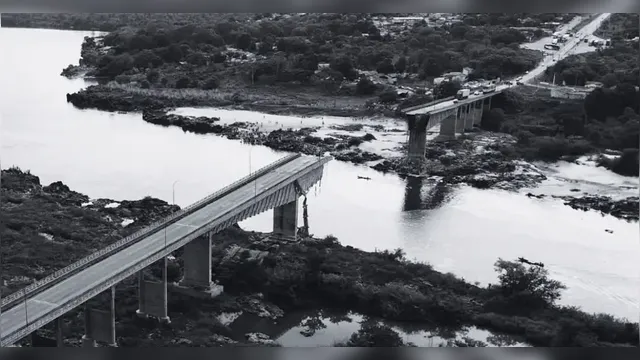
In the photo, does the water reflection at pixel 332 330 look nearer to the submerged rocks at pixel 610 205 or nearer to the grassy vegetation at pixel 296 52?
the submerged rocks at pixel 610 205

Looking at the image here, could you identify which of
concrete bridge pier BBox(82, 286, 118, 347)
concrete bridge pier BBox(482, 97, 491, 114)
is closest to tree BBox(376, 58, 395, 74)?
concrete bridge pier BBox(482, 97, 491, 114)

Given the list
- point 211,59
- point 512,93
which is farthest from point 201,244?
point 211,59

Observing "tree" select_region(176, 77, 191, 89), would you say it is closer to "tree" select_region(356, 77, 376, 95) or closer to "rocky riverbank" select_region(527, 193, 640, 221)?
"tree" select_region(356, 77, 376, 95)

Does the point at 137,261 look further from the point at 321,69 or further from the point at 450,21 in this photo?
the point at 450,21

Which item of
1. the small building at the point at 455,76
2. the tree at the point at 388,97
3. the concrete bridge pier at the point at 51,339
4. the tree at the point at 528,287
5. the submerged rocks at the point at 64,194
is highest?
the small building at the point at 455,76

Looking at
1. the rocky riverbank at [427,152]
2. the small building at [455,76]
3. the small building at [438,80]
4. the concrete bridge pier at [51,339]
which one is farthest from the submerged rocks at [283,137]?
the concrete bridge pier at [51,339]

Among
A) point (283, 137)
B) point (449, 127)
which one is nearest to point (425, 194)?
point (449, 127)

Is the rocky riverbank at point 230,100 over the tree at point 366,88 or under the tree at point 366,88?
under
